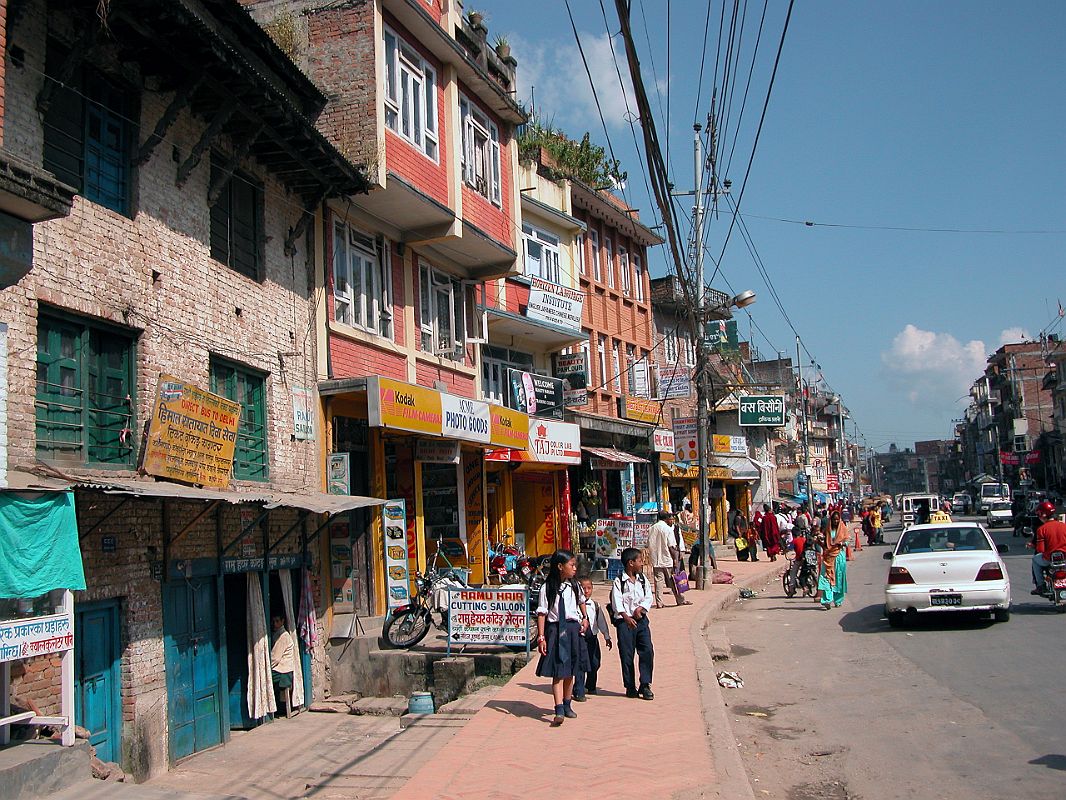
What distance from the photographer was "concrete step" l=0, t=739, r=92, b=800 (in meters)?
6.88

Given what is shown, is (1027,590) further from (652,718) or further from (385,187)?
(385,187)

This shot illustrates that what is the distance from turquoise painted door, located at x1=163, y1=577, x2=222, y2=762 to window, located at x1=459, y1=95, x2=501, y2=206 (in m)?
10.5

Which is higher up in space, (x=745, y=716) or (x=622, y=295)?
(x=622, y=295)

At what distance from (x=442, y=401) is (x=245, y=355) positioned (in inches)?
175

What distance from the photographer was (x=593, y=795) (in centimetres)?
698

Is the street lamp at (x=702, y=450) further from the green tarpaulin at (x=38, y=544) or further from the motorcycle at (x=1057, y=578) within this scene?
the green tarpaulin at (x=38, y=544)

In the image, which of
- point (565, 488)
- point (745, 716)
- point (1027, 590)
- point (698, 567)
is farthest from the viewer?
point (565, 488)

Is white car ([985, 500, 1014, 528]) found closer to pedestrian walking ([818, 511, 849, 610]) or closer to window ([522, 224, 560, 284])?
window ([522, 224, 560, 284])

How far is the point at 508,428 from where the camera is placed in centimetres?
2012

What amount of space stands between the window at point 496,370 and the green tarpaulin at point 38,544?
53.1 feet

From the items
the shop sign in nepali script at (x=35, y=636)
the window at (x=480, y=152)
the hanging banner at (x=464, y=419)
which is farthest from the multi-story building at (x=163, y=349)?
the window at (x=480, y=152)

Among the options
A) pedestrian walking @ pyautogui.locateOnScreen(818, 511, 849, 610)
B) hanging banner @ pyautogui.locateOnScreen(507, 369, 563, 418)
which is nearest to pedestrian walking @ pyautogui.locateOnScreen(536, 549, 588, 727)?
pedestrian walking @ pyautogui.locateOnScreen(818, 511, 849, 610)

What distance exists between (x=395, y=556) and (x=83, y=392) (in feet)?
21.5

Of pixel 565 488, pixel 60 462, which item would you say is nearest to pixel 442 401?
pixel 60 462
